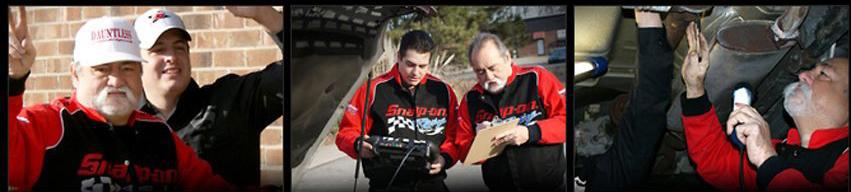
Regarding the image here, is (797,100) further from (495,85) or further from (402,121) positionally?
(402,121)

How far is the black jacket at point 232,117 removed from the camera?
687 cm

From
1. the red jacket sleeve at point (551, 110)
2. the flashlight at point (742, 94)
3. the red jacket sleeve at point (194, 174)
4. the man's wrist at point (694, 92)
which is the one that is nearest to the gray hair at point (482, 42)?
the red jacket sleeve at point (551, 110)

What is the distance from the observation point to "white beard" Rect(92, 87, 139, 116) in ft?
22.2

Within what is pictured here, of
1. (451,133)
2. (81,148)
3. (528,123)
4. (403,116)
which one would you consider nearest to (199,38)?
(81,148)

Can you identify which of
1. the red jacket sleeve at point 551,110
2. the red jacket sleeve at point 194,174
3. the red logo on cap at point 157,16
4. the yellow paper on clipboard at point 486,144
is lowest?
the red jacket sleeve at point 194,174

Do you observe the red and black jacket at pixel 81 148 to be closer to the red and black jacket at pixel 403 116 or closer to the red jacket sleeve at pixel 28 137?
the red jacket sleeve at pixel 28 137

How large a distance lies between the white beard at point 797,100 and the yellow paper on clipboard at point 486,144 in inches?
65.4

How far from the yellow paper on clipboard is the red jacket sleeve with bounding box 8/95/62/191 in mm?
2481

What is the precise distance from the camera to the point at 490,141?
692cm

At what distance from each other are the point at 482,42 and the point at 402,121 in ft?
2.26

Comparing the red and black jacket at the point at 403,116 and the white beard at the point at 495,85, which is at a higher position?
the white beard at the point at 495,85

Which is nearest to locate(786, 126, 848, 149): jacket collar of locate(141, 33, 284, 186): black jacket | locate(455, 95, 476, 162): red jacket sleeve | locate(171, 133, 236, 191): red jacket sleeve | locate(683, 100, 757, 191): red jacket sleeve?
locate(683, 100, 757, 191): red jacket sleeve

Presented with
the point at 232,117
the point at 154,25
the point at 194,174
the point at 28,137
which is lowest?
the point at 194,174
